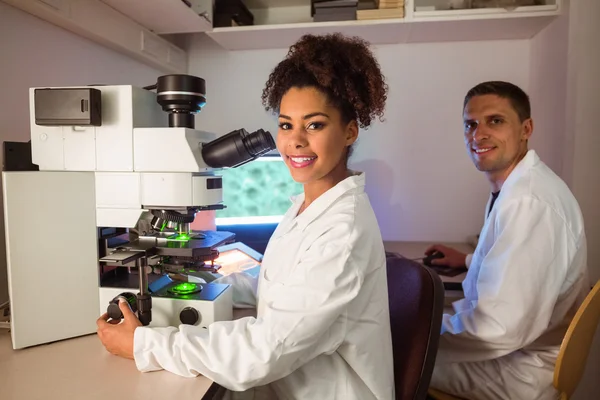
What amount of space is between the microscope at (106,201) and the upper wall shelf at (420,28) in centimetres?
108

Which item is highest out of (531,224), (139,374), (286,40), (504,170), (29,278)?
(286,40)

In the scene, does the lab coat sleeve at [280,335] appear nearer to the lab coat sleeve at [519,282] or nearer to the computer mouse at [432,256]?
the lab coat sleeve at [519,282]

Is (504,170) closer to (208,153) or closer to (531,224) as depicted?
(531,224)

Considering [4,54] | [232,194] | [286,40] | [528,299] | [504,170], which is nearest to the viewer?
[528,299]

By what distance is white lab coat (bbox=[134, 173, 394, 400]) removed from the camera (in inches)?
31.2

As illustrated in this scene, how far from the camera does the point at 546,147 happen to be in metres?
2.07

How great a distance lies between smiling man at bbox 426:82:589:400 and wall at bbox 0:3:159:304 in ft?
4.74

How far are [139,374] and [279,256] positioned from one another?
0.40 m

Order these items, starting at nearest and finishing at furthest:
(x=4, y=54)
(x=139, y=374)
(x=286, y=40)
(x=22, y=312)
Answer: (x=139, y=374) < (x=22, y=312) < (x=4, y=54) < (x=286, y=40)

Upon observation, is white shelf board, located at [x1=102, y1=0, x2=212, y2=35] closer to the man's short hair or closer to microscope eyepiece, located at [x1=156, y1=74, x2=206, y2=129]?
microscope eyepiece, located at [x1=156, y1=74, x2=206, y2=129]

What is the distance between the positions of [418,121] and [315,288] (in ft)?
5.58

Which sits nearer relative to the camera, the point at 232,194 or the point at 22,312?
the point at 22,312

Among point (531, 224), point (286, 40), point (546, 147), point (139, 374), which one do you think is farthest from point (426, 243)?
point (139, 374)

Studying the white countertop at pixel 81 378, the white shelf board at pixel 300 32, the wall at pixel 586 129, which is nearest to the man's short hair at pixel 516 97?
the wall at pixel 586 129
